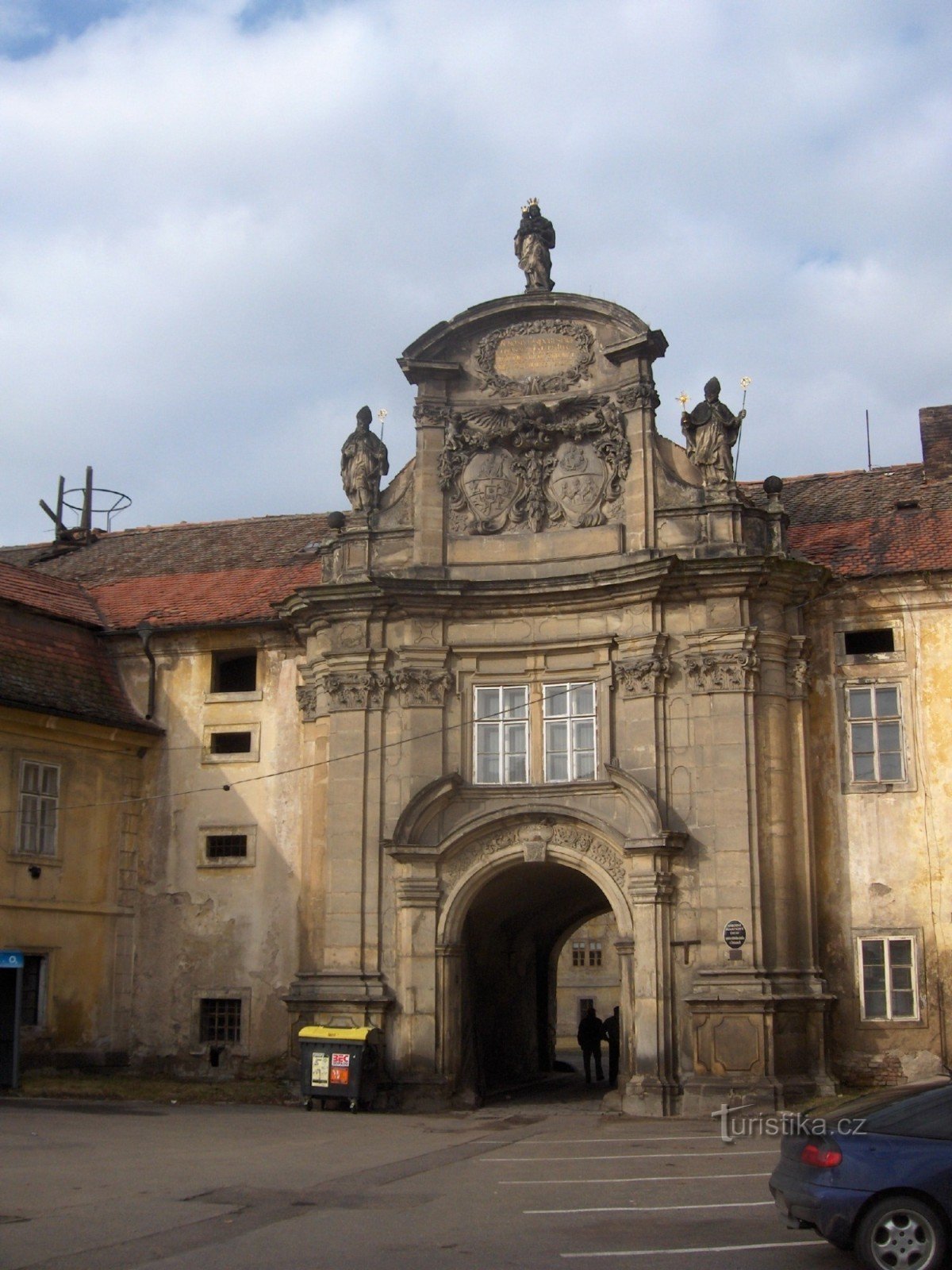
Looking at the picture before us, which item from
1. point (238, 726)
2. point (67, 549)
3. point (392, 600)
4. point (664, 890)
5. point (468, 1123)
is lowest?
point (468, 1123)

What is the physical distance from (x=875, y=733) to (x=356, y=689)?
28.4ft

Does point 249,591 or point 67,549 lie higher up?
point 67,549

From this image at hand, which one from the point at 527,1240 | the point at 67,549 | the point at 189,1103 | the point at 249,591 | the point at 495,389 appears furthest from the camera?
the point at 67,549

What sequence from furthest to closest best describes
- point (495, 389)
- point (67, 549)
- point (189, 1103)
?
point (67, 549) < point (495, 389) < point (189, 1103)

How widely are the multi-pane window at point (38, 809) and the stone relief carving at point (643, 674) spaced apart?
10259 millimetres

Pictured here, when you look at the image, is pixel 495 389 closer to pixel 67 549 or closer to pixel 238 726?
pixel 238 726

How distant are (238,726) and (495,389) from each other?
7.78 metres

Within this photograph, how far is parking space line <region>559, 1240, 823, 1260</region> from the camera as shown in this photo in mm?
11047

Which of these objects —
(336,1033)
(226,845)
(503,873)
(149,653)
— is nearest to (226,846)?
(226,845)

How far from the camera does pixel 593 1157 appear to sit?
1741 centimetres

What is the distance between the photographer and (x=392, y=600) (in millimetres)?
25328

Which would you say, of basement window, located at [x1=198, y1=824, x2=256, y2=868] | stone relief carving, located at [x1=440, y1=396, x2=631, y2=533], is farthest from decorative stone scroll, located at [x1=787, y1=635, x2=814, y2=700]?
basement window, located at [x1=198, y1=824, x2=256, y2=868]

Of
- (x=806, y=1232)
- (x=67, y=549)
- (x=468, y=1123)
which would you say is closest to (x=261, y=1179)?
(x=806, y=1232)

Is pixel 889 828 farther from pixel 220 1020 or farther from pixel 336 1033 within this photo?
pixel 220 1020
